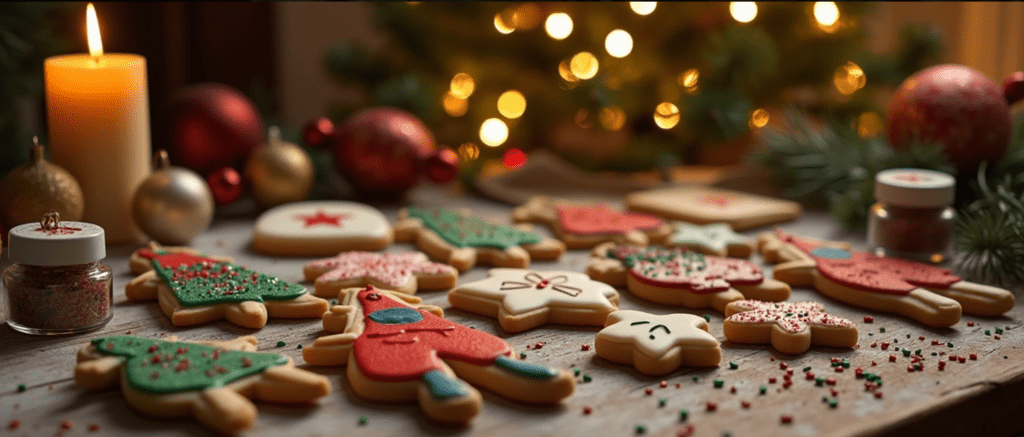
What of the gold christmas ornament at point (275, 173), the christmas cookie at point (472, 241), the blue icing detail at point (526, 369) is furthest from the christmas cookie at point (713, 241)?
the gold christmas ornament at point (275, 173)

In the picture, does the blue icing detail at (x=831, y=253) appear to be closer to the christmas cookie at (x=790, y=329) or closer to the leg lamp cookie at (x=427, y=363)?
the christmas cookie at (x=790, y=329)

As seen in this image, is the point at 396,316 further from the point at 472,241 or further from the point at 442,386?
the point at 472,241

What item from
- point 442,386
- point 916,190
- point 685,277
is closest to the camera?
point 442,386

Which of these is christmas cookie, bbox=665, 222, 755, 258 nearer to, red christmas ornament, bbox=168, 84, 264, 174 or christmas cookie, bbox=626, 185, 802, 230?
christmas cookie, bbox=626, 185, 802, 230

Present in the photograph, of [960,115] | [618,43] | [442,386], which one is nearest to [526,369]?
[442,386]

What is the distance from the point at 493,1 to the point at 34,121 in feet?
3.85

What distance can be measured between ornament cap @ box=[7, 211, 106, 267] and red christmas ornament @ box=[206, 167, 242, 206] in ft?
2.04

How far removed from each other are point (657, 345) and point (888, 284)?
451mm

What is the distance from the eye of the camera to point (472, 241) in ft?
4.96

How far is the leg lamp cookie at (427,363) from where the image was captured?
91 centimetres

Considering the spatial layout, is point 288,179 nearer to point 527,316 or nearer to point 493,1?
point 493,1

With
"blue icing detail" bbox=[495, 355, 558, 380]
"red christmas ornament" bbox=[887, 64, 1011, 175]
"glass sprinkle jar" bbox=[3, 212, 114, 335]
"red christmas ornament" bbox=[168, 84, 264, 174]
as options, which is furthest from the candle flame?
"red christmas ornament" bbox=[887, 64, 1011, 175]

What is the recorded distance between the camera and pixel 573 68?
205cm

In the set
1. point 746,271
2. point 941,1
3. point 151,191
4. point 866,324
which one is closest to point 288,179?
point 151,191
